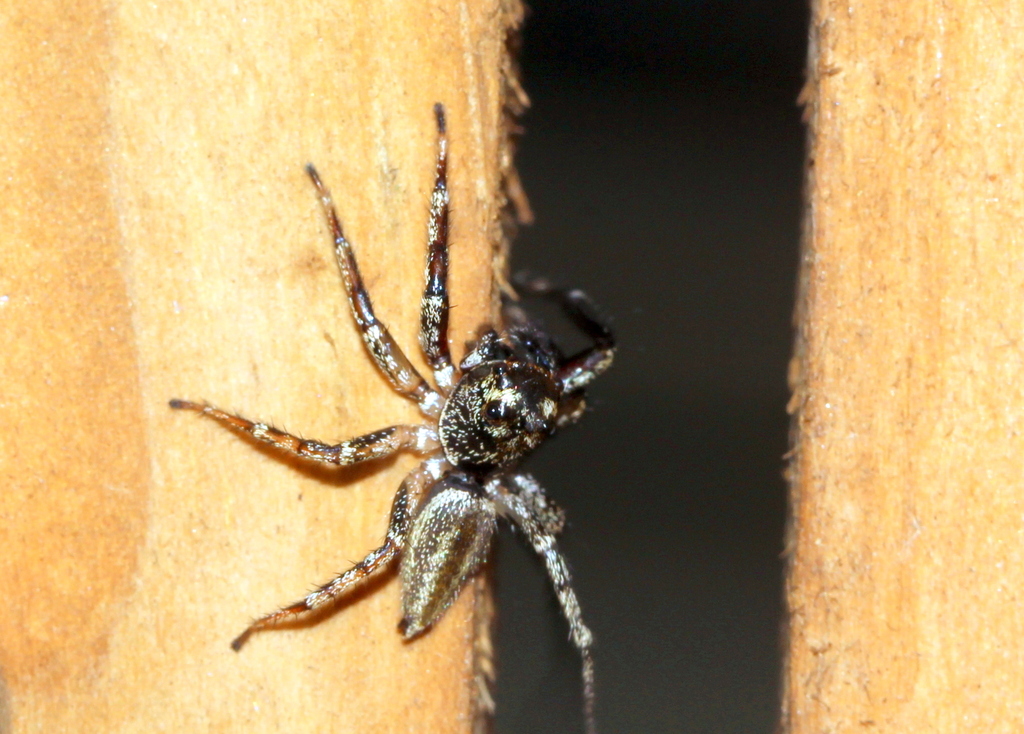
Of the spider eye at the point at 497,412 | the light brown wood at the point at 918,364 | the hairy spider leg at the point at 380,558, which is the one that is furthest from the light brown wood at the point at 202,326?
the light brown wood at the point at 918,364

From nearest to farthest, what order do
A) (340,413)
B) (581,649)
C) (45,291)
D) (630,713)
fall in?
(45,291)
(340,413)
(581,649)
(630,713)

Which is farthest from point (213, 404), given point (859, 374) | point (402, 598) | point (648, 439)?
point (648, 439)

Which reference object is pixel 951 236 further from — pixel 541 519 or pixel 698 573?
pixel 698 573

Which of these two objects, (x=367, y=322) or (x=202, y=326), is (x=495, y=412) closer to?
(x=367, y=322)

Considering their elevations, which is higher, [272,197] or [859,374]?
[272,197]

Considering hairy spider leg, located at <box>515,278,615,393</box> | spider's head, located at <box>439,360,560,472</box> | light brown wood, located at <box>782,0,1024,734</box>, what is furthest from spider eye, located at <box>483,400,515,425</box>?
light brown wood, located at <box>782,0,1024,734</box>

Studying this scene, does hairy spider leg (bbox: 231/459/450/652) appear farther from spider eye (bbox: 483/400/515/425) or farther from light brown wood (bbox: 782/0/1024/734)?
light brown wood (bbox: 782/0/1024/734)

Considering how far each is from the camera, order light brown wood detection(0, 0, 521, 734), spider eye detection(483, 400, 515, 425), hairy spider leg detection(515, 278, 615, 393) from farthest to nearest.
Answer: hairy spider leg detection(515, 278, 615, 393)
spider eye detection(483, 400, 515, 425)
light brown wood detection(0, 0, 521, 734)
